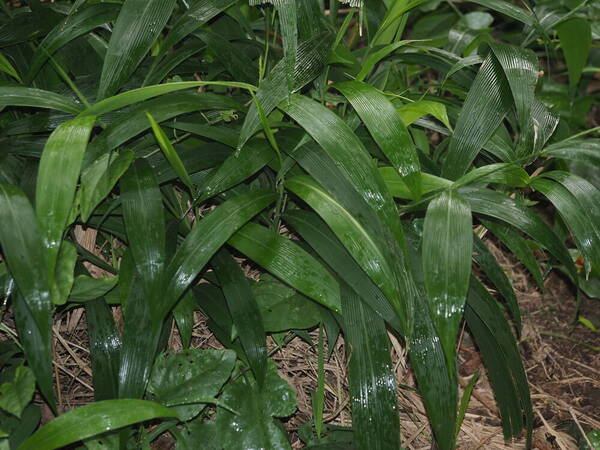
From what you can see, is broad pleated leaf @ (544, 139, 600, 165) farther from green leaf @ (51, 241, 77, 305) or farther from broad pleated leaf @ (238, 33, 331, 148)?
green leaf @ (51, 241, 77, 305)

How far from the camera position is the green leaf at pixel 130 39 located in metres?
1.17

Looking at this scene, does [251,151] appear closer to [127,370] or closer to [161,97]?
[161,97]

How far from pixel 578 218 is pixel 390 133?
1.20 feet

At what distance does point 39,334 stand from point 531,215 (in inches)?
32.8

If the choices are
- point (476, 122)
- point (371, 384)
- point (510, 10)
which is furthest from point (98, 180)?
point (510, 10)

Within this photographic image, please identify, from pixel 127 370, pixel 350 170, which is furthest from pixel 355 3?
pixel 127 370

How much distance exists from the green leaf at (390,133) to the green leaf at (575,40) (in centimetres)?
69

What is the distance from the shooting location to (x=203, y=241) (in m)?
1.07

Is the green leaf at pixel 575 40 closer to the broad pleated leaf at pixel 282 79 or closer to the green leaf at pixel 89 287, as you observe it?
the broad pleated leaf at pixel 282 79

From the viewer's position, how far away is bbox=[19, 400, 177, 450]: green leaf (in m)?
0.98

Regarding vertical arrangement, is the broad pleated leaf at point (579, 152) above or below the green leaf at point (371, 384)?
above

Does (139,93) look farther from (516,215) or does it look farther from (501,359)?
(501,359)

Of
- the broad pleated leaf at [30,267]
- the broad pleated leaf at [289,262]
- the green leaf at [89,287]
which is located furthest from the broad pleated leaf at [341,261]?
the broad pleated leaf at [30,267]

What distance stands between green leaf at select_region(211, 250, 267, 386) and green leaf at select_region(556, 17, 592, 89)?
99 centimetres
